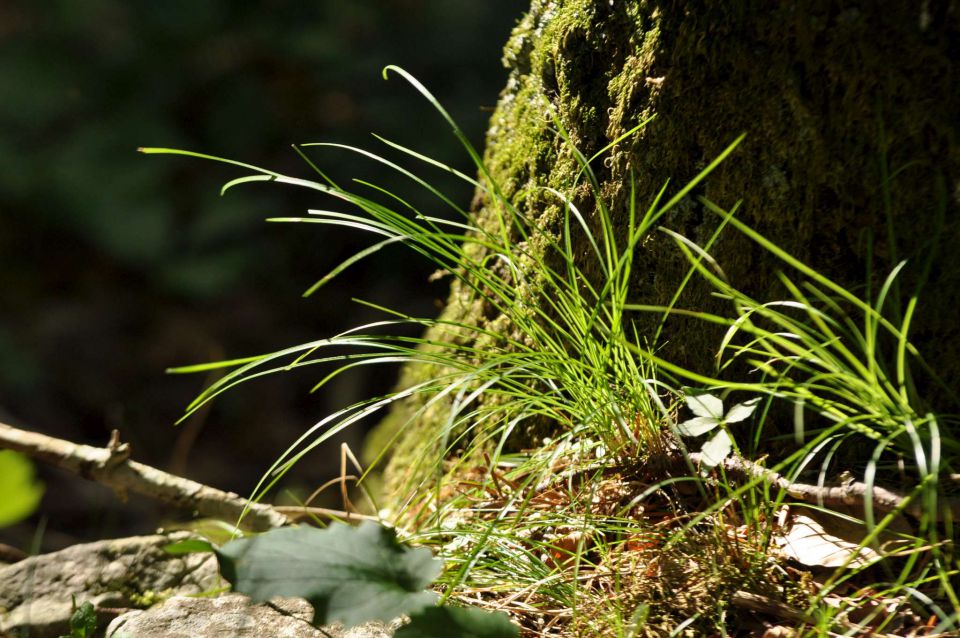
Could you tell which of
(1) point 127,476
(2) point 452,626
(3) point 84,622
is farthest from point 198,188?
(2) point 452,626

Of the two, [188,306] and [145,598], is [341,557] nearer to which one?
[145,598]

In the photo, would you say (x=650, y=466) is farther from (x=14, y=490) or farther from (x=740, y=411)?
(x=14, y=490)

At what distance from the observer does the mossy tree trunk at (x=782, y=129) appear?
0.92m

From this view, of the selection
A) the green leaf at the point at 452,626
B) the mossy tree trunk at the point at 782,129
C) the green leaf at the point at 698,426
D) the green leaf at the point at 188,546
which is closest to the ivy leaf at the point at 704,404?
the green leaf at the point at 698,426

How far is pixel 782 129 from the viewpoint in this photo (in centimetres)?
100

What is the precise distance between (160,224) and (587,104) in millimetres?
2671

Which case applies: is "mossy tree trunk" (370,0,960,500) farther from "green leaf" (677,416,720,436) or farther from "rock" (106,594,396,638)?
"rock" (106,594,396,638)

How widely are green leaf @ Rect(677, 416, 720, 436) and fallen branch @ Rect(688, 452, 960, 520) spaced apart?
3 centimetres

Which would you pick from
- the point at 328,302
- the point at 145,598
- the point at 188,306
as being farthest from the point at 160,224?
the point at 145,598

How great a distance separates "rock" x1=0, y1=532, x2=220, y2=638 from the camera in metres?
1.12

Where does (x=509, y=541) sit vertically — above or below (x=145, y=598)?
above

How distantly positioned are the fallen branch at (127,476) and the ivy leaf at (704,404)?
66 cm

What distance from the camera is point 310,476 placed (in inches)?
121

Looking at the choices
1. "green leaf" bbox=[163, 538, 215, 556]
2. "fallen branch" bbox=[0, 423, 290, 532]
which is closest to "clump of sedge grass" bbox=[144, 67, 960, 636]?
"green leaf" bbox=[163, 538, 215, 556]
